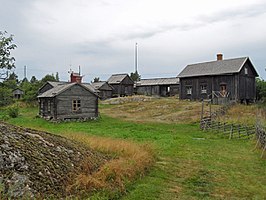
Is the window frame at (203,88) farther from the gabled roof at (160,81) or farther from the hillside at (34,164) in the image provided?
the hillside at (34,164)

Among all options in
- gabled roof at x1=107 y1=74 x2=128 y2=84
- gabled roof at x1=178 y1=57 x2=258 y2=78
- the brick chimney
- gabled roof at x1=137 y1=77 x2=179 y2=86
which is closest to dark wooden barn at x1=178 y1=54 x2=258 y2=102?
gabled roof at x1=178 y1=57 x2=258 y2=78

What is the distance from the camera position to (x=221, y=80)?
135ft

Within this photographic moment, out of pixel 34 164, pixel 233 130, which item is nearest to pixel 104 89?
pixel 233 130

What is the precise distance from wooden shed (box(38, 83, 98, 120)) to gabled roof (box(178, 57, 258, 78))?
16.2 m

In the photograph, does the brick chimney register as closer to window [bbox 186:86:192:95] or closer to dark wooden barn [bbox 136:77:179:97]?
window [bbox 186:86:192:95]

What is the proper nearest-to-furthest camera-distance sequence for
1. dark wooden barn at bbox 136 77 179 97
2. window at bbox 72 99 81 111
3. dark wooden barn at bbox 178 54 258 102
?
window at bbox 72 99 81 111, dark wooden barn at bbox 178 54 258 102, dark wooden barn at bbox 136 77 179 97

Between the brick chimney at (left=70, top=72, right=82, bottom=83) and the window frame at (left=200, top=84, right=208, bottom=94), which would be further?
the brick chimney at (left=70, top=72, right=82, bottom=83)


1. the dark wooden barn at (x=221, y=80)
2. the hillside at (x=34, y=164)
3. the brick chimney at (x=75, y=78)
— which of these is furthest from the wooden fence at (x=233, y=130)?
the brick chimney at (x=75, y=78)

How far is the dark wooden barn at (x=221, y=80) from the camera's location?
40.1 meters

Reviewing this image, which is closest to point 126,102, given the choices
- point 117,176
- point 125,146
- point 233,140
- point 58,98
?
point 58,98

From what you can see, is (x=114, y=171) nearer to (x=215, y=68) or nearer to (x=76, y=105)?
(x=76, y=105)

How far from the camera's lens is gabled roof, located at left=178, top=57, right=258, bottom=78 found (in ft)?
132

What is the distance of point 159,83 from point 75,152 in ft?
189

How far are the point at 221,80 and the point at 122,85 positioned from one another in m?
27.5
